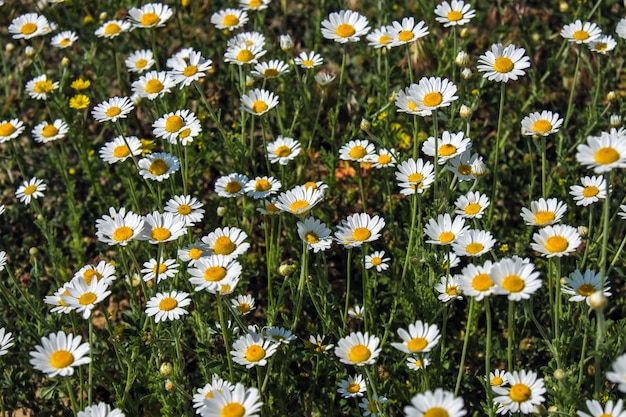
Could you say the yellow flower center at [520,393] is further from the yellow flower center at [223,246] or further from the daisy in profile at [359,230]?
the yellow flower center at [223,246]

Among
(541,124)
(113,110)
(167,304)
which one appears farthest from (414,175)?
(113,110)

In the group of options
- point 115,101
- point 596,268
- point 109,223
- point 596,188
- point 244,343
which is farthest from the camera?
point 115,101

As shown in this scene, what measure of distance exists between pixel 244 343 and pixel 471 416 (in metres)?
1.35

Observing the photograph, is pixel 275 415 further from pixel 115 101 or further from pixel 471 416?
pixel 115 101

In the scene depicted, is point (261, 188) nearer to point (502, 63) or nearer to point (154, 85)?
point (154, 85)

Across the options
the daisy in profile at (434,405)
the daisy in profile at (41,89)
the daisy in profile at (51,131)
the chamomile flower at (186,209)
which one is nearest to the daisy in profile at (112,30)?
the daisy in profile at (41,89)

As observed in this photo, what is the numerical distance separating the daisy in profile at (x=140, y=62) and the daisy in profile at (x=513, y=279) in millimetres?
2806

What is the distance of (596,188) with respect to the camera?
12.2 feet

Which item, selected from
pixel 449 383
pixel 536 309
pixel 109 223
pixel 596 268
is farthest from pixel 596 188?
pixel 109 223

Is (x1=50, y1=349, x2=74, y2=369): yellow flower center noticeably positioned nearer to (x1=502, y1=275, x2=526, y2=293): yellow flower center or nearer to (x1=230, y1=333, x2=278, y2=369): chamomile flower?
(x1=230, y1=333, x2=278, y2=369): chamomile flower

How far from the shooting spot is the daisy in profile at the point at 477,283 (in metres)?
2.85

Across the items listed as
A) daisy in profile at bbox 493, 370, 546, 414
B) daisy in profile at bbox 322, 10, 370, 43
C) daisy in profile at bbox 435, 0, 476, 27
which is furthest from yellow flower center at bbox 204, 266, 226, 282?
daisy in profile at bbox 435, 0, 476, 27

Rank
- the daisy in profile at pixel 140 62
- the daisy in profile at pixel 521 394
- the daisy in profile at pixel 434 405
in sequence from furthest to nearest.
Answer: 1. the daisy in profile at pixel 140 62
2. the daisy in profile at pixel 521 394
3. the daisy in profile at pixel 434 405

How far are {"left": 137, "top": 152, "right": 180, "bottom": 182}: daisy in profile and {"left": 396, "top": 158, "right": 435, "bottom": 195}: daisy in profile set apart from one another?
1.14m
